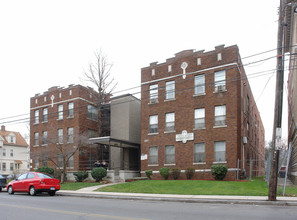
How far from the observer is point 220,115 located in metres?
25.0

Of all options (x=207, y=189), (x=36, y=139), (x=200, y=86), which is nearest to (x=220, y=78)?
(x=200, y=86)

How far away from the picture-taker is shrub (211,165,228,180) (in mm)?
22766

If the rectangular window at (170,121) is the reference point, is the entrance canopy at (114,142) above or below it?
below

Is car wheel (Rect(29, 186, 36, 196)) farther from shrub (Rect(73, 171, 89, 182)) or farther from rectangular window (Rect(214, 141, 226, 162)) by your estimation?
rectangular window (Rect(214, 141, 226, 162))

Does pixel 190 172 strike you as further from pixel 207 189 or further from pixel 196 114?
pixel 207 189

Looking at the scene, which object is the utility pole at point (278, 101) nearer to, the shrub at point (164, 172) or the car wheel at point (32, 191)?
the car wheel at point (32, 191)

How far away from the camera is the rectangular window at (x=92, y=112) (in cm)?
3544

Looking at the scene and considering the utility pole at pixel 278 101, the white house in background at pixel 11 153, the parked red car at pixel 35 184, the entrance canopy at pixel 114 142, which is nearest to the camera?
the utility pole at pixel 278 101

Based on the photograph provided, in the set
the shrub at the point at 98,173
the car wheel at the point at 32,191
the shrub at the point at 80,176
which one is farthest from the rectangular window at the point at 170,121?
the car wheel at the point at 32,191

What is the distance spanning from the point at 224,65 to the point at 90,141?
13520mm

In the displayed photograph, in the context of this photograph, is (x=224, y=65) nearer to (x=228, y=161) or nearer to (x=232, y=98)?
(x=232, y=98)

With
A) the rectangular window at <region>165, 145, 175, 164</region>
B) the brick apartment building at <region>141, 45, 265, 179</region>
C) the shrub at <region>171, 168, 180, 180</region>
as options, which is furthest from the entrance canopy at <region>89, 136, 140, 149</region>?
the shrub at <region>171, 168, 180, 180</region>

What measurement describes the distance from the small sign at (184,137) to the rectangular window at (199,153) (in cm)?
81

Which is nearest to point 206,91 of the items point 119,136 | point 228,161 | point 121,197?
point 228,161
